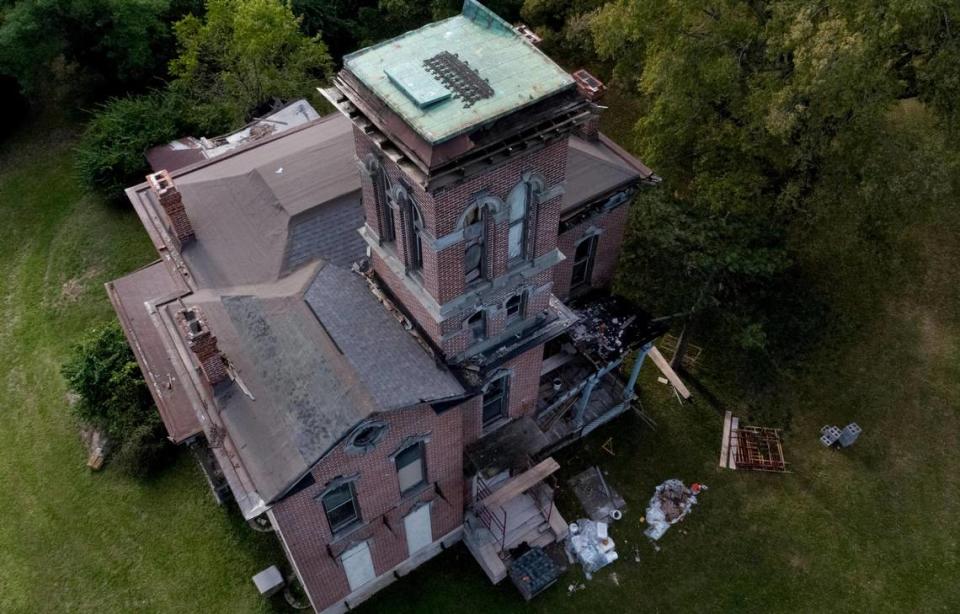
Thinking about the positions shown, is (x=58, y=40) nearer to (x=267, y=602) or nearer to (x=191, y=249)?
(x=191, y=249)

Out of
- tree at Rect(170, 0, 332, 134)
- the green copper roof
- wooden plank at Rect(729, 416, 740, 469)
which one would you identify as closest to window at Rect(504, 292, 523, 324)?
the green copper roof

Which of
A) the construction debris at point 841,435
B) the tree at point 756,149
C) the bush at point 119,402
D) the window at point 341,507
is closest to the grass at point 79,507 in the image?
the bush at point 119,402

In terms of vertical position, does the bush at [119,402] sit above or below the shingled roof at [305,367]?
below

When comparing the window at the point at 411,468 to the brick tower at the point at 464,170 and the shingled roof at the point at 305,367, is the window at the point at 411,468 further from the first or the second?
the brick tower at the point at 464,170

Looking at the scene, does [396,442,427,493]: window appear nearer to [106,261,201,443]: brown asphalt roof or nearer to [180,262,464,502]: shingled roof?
[180,262,464,502]: shingled roof

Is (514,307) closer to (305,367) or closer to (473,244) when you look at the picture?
(473,244)

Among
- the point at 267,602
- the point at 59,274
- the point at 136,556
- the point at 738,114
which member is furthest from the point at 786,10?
the point at 59,274

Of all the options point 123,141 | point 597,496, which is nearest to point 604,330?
point 597,496

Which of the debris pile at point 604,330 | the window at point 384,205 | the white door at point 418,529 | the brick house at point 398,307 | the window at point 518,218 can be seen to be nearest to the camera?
the brick house at point 398,307
